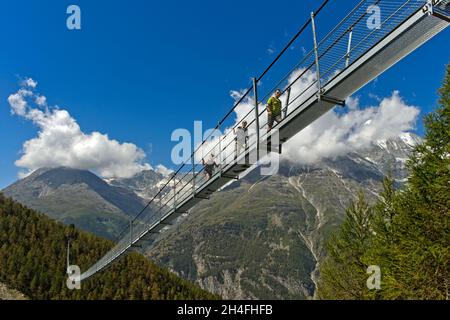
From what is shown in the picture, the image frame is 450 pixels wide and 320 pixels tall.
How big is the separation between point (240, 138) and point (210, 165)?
14.2 ft

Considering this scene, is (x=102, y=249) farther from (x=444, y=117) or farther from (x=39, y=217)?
(x=444, y=117)

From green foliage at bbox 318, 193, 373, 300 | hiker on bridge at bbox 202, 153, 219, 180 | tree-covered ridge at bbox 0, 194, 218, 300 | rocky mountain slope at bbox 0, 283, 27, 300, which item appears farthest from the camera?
tree-covered ridge at bbox 0, 194, 218, 300

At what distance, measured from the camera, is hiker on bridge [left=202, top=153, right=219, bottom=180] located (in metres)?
22.0

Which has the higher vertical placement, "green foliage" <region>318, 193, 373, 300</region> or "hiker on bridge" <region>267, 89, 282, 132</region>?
"hiker on bridge" <region>267, 89, 282, 132</region>

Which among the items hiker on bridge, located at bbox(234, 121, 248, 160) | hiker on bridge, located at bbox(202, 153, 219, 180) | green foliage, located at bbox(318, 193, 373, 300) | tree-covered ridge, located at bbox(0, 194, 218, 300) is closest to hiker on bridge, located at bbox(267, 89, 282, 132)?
hiker on bridge, located at bbox(234, 121, 248, 160)

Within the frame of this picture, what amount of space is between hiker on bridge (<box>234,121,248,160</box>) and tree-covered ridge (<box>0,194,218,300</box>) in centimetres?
12734

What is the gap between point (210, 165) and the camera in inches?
873

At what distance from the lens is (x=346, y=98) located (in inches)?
553

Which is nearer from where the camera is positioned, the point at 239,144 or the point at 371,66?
the point at 371,66

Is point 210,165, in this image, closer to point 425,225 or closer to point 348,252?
point 425,225

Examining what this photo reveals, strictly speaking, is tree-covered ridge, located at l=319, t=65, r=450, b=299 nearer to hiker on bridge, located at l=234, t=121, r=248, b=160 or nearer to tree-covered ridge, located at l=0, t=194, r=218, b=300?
hiker on bridge, located at l=234, t=121, r=248, b=160

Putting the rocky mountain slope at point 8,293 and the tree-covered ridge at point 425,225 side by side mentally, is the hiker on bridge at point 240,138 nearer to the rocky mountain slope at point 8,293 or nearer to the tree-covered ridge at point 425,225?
the tree-covered ridge at point 425,225
